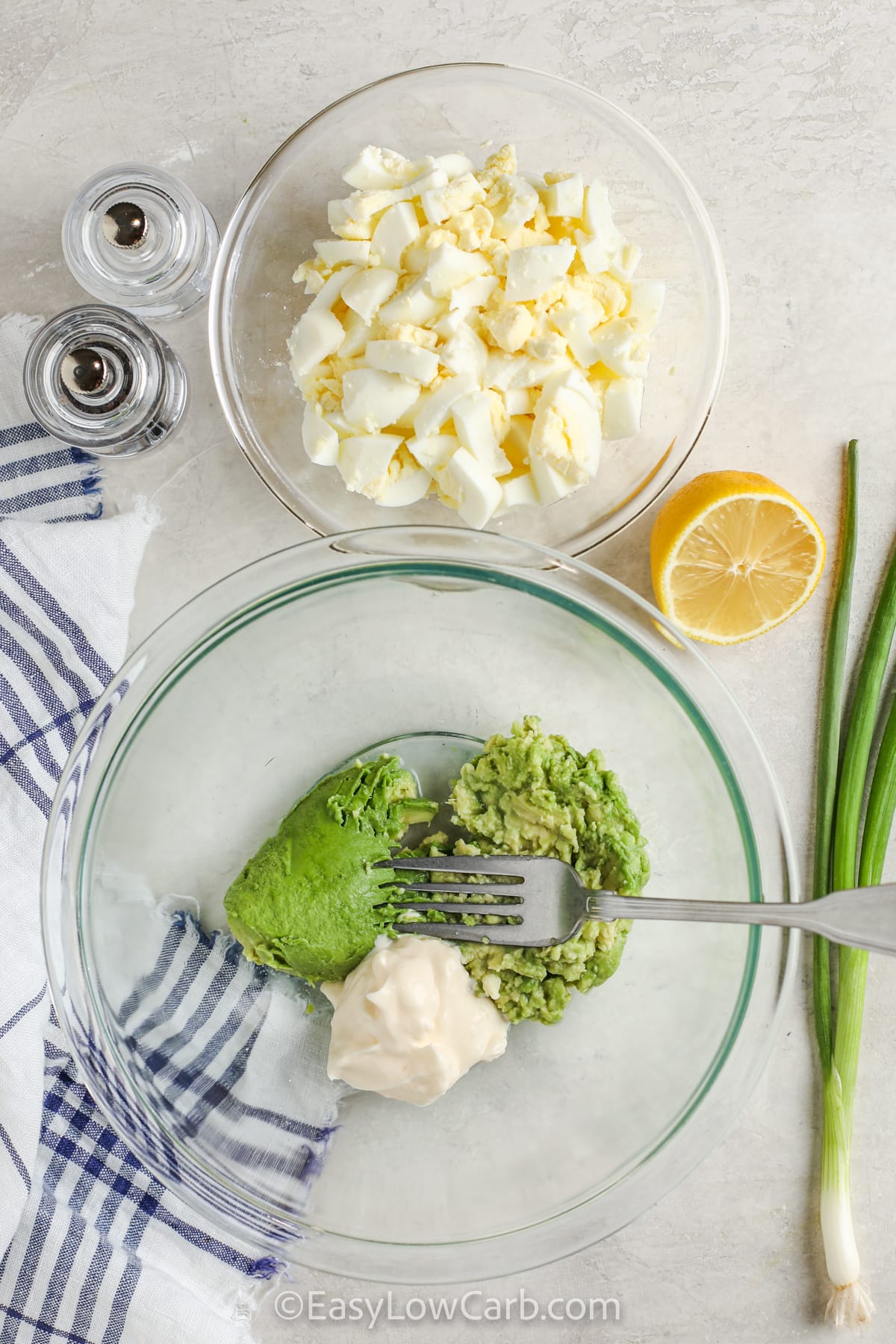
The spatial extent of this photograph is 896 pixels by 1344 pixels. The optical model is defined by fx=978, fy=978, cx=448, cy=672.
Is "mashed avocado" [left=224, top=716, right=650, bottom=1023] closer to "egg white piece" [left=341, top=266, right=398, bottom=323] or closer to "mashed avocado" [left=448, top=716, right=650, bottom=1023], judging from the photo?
"mashed avocado" [left=448, top=716, right=650, bottom=1023]

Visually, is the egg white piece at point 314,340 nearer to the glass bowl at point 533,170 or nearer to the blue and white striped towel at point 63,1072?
the glass bowl at point 533,170

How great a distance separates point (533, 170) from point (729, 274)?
282mm

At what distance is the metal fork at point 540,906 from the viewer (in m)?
0.88

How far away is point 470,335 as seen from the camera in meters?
1.10

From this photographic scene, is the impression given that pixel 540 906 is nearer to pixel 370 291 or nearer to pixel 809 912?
pixel 809 912

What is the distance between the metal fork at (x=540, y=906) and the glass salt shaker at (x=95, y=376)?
63 cm

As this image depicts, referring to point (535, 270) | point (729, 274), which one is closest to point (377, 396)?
point (535, 270)

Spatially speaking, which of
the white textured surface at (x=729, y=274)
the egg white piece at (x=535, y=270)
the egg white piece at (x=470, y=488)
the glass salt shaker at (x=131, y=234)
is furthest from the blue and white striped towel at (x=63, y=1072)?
the egg white piece at (x=535, y=270)

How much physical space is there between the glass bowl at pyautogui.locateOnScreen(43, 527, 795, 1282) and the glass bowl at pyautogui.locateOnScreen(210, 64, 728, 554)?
164mm

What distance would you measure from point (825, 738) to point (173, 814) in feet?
2.60

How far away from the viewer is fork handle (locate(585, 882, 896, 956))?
2.67 feet

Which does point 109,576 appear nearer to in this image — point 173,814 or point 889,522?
point 173,814

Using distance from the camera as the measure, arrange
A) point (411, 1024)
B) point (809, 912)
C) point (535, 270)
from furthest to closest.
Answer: point (535, 270) → point (411, 1024) → point (809, 912)

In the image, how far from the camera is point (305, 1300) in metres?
1.24
